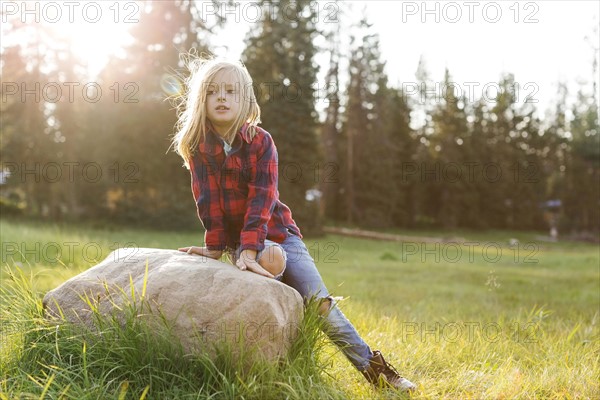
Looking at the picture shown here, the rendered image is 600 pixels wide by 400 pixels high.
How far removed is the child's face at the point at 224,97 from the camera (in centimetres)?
359

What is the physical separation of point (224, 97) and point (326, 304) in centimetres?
144

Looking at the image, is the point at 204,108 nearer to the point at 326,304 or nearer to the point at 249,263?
the point at 249,263

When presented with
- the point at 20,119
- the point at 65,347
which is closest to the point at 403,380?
the point at 65,347

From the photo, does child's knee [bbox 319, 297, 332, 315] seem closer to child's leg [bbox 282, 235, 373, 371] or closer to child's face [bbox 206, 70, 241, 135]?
child's leg [bbox 282, 235, 373, 371]

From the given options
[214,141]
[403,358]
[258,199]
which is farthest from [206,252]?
[403,358]

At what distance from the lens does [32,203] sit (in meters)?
26.2

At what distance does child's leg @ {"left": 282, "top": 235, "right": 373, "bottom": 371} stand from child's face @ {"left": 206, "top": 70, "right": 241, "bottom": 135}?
2.95 ft

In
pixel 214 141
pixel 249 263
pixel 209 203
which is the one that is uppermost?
pixel 214 141

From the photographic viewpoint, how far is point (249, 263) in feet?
11.2

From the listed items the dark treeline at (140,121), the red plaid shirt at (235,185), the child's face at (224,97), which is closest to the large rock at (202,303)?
the red plaid shirt at (235,185)

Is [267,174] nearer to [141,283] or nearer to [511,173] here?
[141,283]

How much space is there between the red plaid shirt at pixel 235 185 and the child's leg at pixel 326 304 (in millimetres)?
175

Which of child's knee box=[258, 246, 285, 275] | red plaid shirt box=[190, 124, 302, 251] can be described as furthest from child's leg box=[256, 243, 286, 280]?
red plaid shirt box=[190, 124, 302, 251]

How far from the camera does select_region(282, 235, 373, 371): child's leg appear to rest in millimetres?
3432
